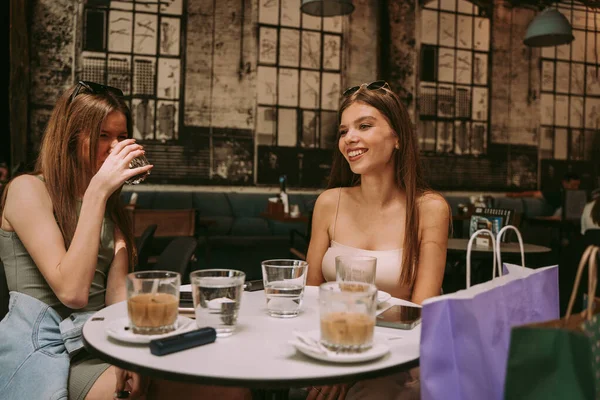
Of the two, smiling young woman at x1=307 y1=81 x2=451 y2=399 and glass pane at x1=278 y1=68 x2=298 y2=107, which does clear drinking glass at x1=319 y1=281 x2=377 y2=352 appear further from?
glass pane at x1=278 y1=68 x2=298 y2=107

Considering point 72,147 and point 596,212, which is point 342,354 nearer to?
point 72,147

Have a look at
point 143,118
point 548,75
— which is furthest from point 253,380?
point 548,75

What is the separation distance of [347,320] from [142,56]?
679 centimetres

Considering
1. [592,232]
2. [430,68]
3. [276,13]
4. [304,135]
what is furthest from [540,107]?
[592,232]

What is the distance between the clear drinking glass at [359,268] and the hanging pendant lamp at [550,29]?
5.18 metres

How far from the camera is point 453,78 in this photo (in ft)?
27.6

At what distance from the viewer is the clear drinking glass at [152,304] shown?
1064 mm

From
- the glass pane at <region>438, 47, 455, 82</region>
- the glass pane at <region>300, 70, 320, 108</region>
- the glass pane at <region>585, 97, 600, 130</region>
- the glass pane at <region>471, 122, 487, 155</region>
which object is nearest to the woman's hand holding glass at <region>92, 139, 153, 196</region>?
the glass pane at <region>300, 70, 320, 108</region>

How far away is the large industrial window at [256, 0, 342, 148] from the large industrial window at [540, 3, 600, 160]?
3.74m

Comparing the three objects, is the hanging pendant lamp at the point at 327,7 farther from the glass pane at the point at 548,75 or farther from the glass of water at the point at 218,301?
the glass pane at the point at 548,75

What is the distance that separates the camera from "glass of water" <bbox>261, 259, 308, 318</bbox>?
1.31 m

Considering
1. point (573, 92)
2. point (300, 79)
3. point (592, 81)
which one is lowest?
point (300, 79)

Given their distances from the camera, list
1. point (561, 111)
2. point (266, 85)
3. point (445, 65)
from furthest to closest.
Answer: point (561, 111)
point (445, 65)
point (266, 85)

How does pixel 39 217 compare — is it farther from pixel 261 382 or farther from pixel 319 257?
pixel 319 257
